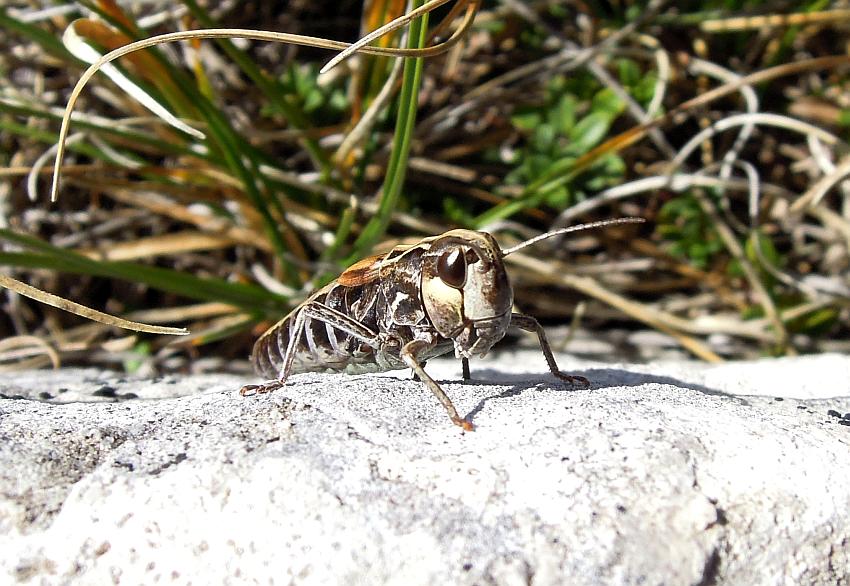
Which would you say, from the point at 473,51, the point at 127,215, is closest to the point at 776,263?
the point at 473,51

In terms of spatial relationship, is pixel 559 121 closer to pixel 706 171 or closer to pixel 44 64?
pixel 706 171

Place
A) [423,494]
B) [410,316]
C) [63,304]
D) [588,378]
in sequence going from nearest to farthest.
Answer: [423,494]
[63,304]
[410,316]
[588,378]

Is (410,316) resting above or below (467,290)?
below

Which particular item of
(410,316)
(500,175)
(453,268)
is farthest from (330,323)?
(500,175)

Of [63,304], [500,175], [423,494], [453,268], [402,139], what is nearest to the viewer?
[423,494]

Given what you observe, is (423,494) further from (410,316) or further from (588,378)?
(588,378)

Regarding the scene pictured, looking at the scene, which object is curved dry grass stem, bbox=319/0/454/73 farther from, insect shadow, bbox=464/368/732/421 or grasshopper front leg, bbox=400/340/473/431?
insect shadow, bbox=464/368/732/421

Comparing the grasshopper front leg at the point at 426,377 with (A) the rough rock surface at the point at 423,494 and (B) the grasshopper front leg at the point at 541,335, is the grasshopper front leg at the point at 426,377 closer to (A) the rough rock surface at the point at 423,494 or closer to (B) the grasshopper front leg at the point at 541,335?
(A) the rough rock surface at the point at 423,494

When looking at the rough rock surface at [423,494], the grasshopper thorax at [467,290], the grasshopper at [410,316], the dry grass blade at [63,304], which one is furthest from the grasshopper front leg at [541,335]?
the dry grass blade at [63,304]
